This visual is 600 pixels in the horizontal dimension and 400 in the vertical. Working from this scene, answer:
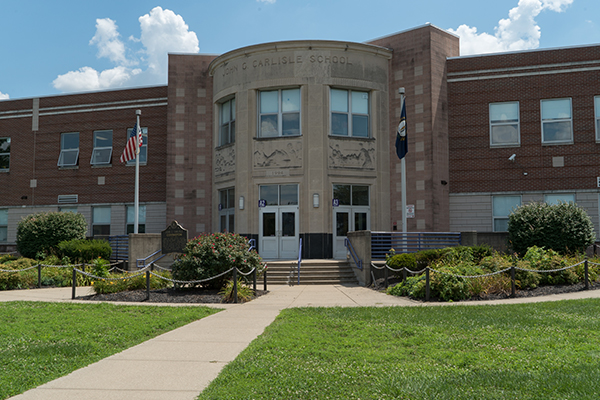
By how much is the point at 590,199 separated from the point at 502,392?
1989 centimetres

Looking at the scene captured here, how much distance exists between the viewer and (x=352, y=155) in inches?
876

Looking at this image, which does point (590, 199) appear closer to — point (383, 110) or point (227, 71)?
point (383, 110)

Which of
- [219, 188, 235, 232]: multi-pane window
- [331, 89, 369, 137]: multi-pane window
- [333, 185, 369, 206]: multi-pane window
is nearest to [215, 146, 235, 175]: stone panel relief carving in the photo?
[219, 188, 235, 232]: multi-pane window

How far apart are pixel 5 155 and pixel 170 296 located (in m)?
21.0

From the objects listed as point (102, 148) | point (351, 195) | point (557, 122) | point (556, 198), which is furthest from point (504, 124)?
point (102, 148)

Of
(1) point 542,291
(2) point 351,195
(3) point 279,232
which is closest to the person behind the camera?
(1) point 542,291

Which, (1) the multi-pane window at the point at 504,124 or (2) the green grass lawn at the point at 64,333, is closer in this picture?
(2) the green grass lawn at the point at 64,333

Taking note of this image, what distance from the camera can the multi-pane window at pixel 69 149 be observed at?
91.6 ft

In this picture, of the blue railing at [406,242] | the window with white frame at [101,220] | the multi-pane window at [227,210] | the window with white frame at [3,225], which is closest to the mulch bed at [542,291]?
the blue railing at [406,242]

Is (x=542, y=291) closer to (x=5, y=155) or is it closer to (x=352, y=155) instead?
(x=352, y=155)

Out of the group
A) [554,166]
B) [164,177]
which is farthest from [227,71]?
[554,166]

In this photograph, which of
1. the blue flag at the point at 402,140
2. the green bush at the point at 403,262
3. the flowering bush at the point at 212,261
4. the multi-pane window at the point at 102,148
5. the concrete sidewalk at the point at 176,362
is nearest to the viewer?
the concrete sidewalk at the point at 176,362

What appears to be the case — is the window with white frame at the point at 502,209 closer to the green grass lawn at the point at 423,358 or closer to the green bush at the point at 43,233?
the green grass lawn at the point at 423,358

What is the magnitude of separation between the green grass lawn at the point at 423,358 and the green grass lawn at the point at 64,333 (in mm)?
2024
